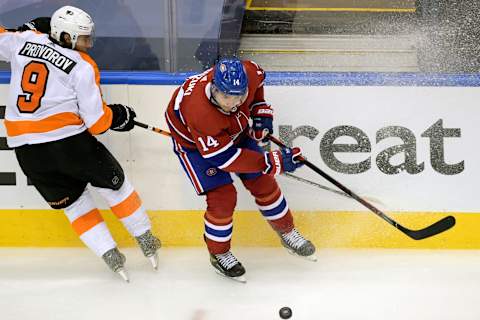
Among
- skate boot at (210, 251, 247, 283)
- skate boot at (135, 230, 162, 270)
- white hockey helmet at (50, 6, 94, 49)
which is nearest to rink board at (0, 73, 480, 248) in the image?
skate boot at (135, 230, 162, 270)

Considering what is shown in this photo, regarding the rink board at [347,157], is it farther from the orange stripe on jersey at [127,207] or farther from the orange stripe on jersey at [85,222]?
the orange stripe on jersey at [85,222]

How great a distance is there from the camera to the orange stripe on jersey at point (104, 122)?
3.05m

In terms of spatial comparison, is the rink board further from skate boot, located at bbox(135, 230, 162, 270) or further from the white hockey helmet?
the white hockey helmet

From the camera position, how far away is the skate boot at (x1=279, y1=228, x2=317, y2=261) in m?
3.38

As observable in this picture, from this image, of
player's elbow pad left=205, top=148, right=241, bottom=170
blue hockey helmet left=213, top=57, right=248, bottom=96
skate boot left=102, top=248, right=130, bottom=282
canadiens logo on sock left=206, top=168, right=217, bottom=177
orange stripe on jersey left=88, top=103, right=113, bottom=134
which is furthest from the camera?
skate boot left=102, top=248, right=130, bottom=282

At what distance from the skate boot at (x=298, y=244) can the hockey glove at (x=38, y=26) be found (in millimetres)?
1376

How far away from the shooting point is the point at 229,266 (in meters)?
3.23

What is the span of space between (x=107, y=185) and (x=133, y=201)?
0.16m

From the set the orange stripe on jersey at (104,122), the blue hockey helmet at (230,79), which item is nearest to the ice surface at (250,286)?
the orange stripe on jersey at (104,122)

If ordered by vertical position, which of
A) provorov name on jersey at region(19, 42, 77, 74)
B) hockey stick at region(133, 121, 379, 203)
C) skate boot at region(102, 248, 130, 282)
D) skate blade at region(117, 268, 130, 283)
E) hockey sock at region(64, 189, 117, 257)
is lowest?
skate blade at region(117, 268, 130, 283)

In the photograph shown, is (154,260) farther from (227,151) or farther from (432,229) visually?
(432,229)

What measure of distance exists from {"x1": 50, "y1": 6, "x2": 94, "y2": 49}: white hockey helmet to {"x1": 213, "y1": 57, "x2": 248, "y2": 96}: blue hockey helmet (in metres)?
0.60

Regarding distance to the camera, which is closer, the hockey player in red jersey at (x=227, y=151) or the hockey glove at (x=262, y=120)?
the hockey player in red jersey at (x=227, y=151)

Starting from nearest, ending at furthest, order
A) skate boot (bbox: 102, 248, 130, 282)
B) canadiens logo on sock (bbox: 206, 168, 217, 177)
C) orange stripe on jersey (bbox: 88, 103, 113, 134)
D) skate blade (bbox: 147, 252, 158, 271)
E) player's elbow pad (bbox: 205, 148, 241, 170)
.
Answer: player's elbow pad (bbox: 205, 148, 241, 170) < orange stripe on jersey (bbox: 88, 103, 113, 134) < canadiens logo on sock (bbox: 206, 168, 217, 177) < skate boot (bbox: 102, 248, 130, 282) < skate blade (bbox: 147, 252, 158, 271)
